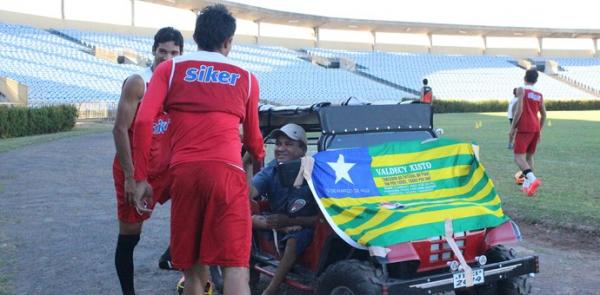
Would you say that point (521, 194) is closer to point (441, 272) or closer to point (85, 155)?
point (441, 272)

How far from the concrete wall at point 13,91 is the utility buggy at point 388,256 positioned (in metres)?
27.7

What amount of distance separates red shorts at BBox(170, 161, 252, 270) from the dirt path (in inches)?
75.5

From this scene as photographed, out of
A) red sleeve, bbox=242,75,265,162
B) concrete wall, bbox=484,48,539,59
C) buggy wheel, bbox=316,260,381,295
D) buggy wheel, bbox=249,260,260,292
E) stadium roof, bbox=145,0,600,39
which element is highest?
stadium roof, bbox=145,0,600,39

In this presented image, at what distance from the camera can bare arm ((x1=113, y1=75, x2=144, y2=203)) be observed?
351 centimetres

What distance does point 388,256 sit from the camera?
3.48m

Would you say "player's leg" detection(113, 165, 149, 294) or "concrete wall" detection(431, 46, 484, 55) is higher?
"concrete wall" detection(431, 46, 484, 55)

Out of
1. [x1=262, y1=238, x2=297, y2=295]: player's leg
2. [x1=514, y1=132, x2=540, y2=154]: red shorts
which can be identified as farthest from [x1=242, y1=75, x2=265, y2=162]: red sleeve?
[x1=514, y1=132, x2=540, y2=154]: red shorts

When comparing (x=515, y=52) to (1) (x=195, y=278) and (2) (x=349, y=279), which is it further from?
(1) (x=195, y=278)

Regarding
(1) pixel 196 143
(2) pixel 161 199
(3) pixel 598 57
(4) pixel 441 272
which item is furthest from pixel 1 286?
(3) pixel 598 57

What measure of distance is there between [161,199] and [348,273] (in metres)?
1.12

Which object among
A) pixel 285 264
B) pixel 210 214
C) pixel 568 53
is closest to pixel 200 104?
pixel 210 214

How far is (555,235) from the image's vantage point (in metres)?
6.71

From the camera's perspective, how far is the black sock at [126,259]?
430 cm

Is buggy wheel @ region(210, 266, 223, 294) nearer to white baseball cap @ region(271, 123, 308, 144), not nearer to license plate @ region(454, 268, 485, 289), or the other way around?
white baseball cap @ region(271, 123, 308, 144)
